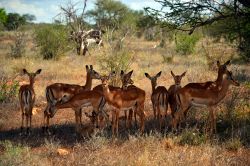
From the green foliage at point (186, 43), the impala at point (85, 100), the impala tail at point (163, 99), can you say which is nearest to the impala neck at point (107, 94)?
the impala at point (85, 100)

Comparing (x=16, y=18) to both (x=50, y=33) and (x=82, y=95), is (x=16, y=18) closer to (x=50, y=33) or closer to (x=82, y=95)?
(x=50, y=33)

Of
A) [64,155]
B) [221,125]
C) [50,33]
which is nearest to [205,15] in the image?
[221,125]

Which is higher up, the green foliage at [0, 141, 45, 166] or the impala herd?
the impala herd

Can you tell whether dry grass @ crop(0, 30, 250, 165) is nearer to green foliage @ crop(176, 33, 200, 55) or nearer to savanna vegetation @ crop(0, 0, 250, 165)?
savanna vegetation @ crop(0, 0, 250, 165)

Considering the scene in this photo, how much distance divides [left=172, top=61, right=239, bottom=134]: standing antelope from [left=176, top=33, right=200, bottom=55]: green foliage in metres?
17.9

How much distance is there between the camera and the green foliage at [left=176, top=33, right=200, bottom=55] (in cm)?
2792

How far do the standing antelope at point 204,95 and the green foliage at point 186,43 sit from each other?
1795 centimetres

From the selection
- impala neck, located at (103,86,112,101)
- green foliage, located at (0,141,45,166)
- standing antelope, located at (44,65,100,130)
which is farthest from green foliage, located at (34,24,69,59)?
green foliage, located at (0,141,45,166)

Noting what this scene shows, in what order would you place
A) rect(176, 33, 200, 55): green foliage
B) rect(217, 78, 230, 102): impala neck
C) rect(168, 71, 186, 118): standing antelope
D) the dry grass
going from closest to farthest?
1. the dry grass
2. rect(217, 78, 230, 102): impala neck
3. rect(168, 71, 186, 118): standing antelope
4. rect(176, 33, 200, 55): green foliage

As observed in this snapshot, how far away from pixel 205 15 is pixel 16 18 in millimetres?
57645

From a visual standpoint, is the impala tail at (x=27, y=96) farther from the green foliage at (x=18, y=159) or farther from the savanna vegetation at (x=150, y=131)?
the green foliage at (x=18, y=159)

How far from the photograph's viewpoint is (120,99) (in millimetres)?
9773

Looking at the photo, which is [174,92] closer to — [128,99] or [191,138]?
[128,99]

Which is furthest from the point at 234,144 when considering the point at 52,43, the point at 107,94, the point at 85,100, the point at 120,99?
the point at 52,43
